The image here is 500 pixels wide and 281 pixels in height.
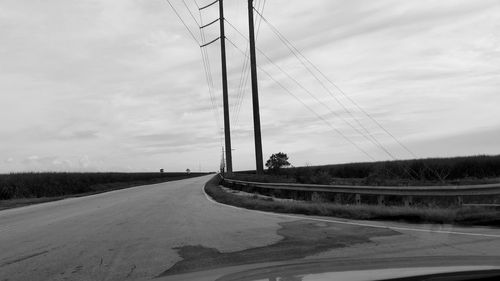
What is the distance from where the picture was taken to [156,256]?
29.0 feet

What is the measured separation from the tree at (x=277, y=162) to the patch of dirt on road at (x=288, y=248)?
37.9 metres

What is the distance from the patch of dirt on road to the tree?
37885 mm

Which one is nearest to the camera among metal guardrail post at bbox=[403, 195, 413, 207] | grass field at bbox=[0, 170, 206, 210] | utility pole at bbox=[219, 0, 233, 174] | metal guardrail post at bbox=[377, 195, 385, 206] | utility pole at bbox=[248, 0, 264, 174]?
metal guardrail post at bbox=[403, 195, 413, 207]

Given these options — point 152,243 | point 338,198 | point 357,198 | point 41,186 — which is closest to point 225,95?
point 41,186

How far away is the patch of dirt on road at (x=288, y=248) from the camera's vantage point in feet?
26.1

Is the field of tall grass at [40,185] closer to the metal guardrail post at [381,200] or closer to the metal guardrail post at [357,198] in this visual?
the metal guardrail post at [357,198]

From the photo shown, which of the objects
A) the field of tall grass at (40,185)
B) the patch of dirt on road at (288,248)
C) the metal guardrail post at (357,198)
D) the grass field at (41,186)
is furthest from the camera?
the field of tall grass at (40,185)

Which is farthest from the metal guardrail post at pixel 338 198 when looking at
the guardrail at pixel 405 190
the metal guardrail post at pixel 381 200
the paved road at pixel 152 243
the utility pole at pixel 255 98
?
the utility pole at pixel 255 98

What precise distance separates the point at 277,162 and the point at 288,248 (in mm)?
41590

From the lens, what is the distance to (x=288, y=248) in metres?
9.05

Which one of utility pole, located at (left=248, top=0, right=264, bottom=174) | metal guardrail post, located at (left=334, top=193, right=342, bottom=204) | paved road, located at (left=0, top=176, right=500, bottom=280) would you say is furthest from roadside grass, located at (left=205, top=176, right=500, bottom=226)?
utility pole, located at (left=248, top=0, right=264, bottom=174)

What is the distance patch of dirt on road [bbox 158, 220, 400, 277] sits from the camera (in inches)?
313

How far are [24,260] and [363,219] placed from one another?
764cm

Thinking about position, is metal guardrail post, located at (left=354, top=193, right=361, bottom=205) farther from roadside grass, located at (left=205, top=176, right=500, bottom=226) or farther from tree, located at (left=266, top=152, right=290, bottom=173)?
tree, located at (left=266, top=152, right=290, bottom=173)
